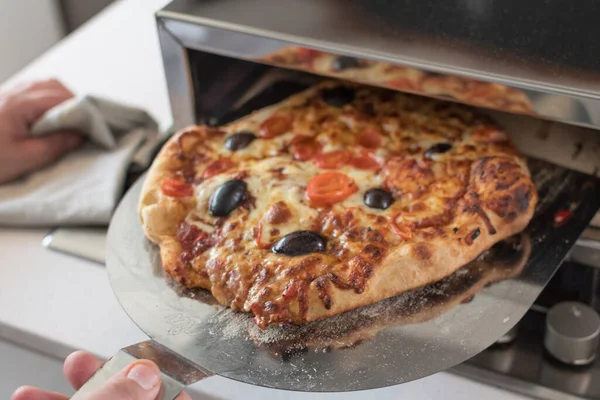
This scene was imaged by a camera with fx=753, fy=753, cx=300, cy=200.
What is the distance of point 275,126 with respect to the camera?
1.07 m

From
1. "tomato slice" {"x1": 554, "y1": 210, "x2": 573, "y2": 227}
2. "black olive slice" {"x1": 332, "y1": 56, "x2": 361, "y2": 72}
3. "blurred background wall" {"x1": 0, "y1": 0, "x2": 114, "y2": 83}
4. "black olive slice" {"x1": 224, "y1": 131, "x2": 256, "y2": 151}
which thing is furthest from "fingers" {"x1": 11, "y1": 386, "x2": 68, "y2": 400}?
"blurred background wall" {"x1": 0, "y1": 0, "x2": 114, "y2": 83}

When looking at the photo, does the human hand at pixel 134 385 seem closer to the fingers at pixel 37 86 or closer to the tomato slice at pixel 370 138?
the tomato slice at pixel 370 138

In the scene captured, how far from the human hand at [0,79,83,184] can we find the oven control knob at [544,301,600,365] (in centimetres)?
82

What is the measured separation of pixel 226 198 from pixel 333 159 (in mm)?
163

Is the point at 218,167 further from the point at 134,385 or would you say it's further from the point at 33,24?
the point at 33,24

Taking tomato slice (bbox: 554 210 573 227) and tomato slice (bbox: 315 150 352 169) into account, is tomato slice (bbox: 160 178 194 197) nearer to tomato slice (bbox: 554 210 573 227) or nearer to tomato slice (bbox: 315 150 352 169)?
tomato slice (bbox: 315 150 352 169)

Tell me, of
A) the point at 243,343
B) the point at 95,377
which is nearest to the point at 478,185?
the point at 243,343

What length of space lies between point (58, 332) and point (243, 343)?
32 cm

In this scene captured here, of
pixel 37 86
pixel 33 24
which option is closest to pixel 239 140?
pixel 37 86

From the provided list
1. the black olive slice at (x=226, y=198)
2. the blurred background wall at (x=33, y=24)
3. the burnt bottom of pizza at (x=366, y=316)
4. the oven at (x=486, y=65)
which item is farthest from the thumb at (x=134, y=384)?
the blurred background wall at (x=33, y=24)

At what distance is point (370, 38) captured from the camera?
2.99 feet

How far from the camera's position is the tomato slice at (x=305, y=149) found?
1.02 m

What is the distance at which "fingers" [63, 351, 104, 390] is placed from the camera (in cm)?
82

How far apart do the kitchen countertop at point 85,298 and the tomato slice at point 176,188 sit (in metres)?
0.18
